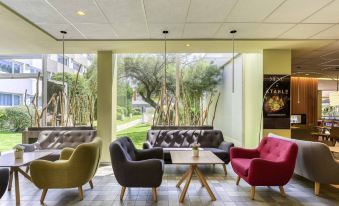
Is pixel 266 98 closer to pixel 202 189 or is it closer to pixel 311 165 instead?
pixel 311 165

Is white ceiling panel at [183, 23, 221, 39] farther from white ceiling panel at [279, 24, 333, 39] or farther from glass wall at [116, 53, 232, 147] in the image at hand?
glass wall at [116, 53, 232, 147]

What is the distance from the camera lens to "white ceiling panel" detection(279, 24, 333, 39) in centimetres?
461

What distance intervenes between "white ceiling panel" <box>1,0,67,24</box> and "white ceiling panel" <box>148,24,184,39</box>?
165 cm

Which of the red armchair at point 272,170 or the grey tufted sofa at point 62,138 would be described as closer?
the red armchair at point 272,170

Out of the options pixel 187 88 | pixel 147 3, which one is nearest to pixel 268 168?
pixel 147 3

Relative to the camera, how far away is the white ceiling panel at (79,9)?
3.68m

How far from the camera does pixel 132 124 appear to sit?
7078mm

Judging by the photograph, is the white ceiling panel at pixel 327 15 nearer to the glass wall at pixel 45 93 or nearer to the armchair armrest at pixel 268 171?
the armchair armrest at pixel 268 171

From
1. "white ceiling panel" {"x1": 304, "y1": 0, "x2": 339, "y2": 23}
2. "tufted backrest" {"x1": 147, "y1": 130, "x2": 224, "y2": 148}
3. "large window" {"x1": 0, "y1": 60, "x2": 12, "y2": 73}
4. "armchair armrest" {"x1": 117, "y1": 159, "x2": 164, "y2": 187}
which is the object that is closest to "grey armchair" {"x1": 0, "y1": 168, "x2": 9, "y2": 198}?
"armchair armrest" {"x1": 117, "y1": 159, "x2": 164, "y2": 187}

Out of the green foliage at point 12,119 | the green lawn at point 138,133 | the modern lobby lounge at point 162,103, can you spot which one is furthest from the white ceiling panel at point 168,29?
the green foliage at point 12,119

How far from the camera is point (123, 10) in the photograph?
397 centimetres

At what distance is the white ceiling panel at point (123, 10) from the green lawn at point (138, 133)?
3339mm

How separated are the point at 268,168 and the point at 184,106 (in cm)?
327

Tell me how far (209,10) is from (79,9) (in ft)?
6.84
